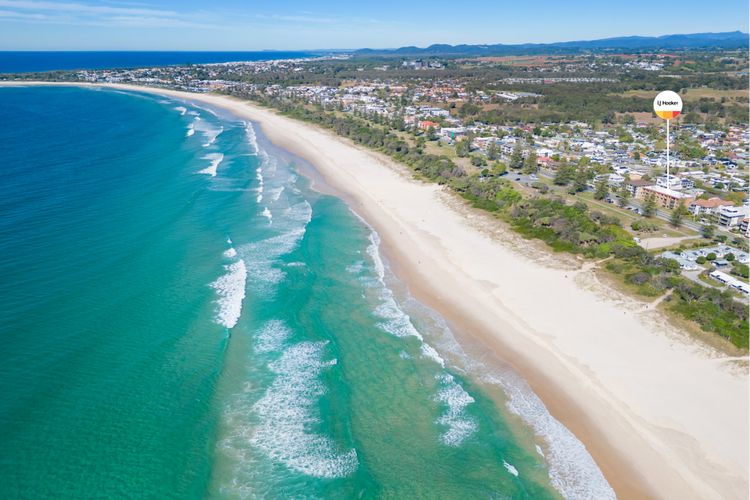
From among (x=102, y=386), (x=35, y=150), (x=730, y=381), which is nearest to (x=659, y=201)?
(x=730, y=381)

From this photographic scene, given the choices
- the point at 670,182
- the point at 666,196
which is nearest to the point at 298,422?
the point at 666,196

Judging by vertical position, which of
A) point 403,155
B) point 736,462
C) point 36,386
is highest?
point 403,155

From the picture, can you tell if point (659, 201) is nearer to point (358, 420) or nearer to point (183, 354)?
point (358, 420)

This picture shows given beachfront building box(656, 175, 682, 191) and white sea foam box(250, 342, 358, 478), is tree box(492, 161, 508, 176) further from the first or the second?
white sea foam box(250, 342, 358, 478)

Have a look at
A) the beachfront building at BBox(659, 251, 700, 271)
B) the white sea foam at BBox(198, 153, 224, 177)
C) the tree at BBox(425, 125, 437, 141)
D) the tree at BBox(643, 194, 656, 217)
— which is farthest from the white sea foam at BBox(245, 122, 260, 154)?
the beachfront building at BBox(659, 251, 700, 271)

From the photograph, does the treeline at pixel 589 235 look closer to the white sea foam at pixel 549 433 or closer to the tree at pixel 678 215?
the tree at pixel 678 215

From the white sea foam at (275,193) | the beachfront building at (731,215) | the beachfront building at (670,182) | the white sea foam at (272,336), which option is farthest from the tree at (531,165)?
the white sea foam at (272,336)

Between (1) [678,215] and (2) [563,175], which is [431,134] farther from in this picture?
(1) [678,215]
